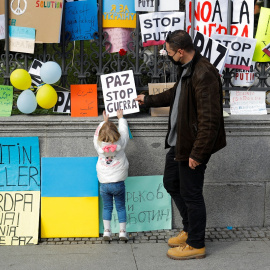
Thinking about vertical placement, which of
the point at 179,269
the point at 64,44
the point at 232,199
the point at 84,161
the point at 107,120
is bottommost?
the point at 179,269

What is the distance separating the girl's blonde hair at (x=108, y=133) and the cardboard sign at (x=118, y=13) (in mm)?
1183

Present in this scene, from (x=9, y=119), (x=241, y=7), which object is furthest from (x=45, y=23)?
(x=241, y=7)

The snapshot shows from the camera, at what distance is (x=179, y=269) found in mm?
4344

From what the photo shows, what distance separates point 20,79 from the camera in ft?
16.3

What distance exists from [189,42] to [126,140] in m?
1.18

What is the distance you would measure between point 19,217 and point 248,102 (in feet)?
9.20

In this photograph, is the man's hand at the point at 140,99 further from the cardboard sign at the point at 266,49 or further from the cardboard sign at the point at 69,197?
the cardboard sign at the point at 266,49

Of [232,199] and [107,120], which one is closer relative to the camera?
[107,120]

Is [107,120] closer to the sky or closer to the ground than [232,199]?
closer to the sky

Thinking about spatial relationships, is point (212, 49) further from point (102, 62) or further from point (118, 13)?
point (102, 62)

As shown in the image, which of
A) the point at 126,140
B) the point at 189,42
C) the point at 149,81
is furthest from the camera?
the point at 149,81

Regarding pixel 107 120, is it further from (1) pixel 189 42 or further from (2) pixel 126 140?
(1) pixel 189 42

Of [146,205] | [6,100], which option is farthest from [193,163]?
[6,100]

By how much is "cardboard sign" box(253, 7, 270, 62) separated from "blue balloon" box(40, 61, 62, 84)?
2.21m
